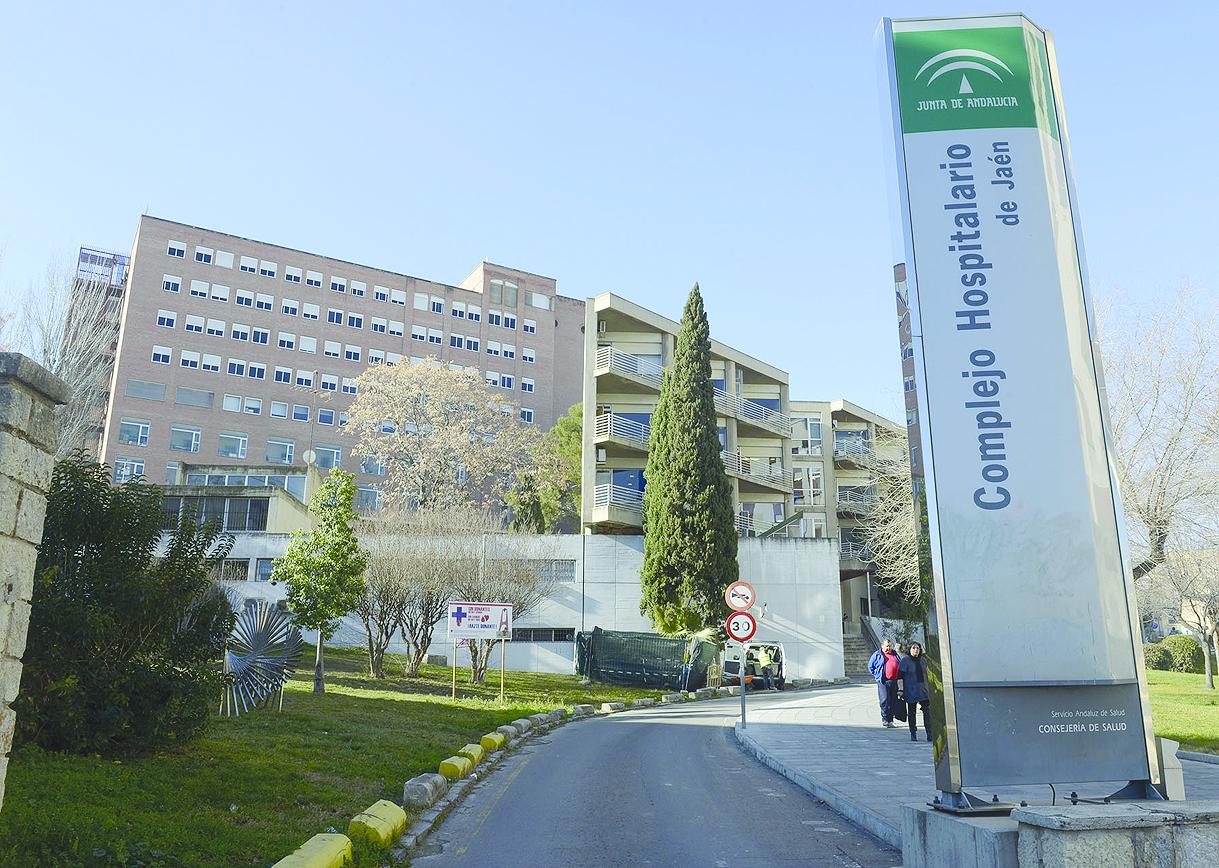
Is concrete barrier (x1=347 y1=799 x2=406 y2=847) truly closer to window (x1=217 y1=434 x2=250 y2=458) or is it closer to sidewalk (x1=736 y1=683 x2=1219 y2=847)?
sidewalk (x1=736 y1=683 x2=1219 y2=847)

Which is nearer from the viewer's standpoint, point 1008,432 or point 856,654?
point 1008,432

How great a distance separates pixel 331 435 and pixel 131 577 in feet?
189

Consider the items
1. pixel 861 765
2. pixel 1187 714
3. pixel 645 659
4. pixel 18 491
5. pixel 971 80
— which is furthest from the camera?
pixel 645 659

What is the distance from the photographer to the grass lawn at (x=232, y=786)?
6.38 m

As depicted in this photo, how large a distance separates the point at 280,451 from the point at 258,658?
51384mm

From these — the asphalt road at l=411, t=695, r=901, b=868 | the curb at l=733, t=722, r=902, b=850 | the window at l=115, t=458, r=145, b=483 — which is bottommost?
the asphalt road at l=411, t=695, r=901, b=868

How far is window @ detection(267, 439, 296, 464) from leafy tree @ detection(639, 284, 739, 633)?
112 ft

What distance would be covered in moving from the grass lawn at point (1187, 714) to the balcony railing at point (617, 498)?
20.3 meters

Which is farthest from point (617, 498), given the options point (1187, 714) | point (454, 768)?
point (454, 768)

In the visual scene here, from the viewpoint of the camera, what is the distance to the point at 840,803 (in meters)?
9.16

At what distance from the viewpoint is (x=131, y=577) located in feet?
33.2

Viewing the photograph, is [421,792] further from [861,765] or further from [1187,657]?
[1187,657]

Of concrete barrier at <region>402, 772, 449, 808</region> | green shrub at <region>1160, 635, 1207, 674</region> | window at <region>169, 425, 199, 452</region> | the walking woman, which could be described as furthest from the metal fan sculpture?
window at <region>169, 425, 199, 452</region>

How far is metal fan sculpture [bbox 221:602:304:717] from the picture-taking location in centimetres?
1481
